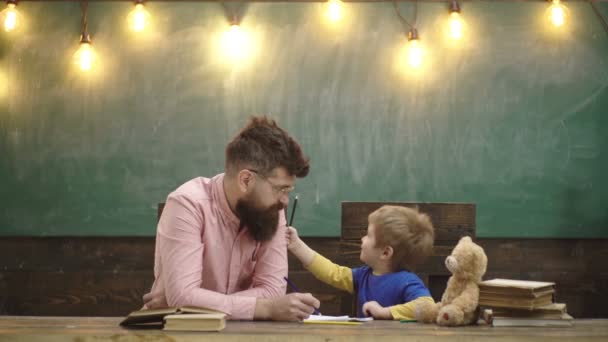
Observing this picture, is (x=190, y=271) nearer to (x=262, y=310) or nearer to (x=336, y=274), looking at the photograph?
(x=262, y=310)

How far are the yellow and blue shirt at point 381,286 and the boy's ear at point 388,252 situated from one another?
66 mm

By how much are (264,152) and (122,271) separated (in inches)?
94.6

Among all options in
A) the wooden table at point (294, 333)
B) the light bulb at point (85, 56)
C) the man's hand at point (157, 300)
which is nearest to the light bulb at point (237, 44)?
the light bulb at point (85, 56)

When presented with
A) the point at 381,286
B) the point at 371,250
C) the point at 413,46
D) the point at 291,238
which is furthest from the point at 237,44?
the point at 381,286

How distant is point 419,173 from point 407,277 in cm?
192

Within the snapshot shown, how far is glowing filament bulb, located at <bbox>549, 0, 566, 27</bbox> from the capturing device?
4547mm

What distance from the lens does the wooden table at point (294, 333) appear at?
1930mm

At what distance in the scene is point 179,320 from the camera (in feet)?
6.54

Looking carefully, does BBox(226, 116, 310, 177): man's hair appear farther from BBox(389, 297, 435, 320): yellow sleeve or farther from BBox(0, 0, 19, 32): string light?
BBox(0, 0, 19, 32): string light

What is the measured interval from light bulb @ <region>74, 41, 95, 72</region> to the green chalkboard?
0.06 metres

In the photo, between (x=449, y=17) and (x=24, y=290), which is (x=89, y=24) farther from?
(x=449, y=17)

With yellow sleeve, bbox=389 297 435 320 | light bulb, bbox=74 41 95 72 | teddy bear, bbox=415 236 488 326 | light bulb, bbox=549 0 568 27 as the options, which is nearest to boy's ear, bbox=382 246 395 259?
yellow sleeve, bbox=389 297 435 320

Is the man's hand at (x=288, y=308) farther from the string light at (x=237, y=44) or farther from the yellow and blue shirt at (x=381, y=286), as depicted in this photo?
the string light at (x=237, y=44)

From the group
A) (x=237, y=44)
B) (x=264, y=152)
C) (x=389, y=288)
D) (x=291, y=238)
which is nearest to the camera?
(x=264, y=152)
